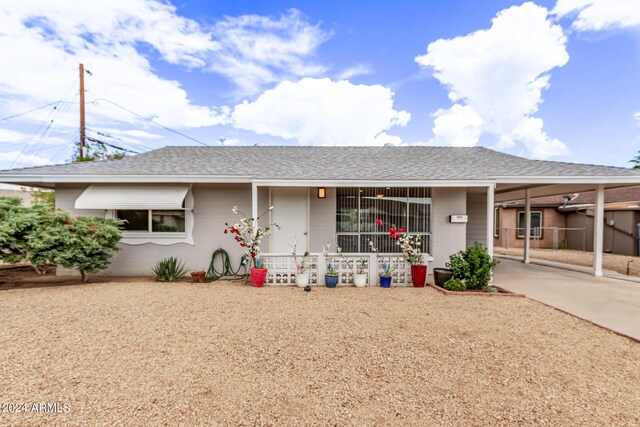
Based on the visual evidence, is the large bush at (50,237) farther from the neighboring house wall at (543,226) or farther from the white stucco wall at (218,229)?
the neighboring house wall at (543,226)

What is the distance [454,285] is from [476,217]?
16.2ft

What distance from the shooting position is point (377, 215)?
8203 millimetres

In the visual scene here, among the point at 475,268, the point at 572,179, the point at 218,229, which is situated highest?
the point at 572,179

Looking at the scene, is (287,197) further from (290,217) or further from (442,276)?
(442,276)

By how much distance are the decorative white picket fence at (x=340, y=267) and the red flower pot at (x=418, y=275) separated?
16cm

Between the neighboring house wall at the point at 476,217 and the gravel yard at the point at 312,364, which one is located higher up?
the neighboring house wall at the point at 476,217

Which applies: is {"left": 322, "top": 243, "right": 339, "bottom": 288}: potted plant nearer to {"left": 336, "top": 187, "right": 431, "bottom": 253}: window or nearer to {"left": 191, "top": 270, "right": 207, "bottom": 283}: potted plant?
{"left": 336, "top": 187, "right": 431, "bottom": 253}: window

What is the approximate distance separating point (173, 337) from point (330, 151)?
26.4ft

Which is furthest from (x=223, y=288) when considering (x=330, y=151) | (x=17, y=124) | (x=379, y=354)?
(x=17, y=124)

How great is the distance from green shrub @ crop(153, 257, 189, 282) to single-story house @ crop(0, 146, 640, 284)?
1.07 feet

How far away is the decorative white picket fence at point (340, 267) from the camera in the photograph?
22.3ft

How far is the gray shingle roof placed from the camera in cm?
718

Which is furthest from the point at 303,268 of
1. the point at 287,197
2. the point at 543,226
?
the point at 543,226

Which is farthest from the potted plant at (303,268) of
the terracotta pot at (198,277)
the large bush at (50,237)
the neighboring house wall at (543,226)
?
the neighboring house wall at (543,226)
